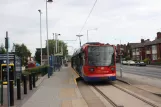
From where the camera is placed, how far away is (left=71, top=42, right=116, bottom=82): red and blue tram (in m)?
21.4

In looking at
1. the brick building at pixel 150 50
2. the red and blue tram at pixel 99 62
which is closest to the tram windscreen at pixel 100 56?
the red and blue tram at pixel 99 62

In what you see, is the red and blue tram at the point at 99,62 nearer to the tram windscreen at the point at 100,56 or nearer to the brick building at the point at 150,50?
the tram windscreen at the point at 100,56

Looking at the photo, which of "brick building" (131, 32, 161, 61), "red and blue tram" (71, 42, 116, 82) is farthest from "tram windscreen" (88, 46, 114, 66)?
"brick building" (131, 32, 161, 61)

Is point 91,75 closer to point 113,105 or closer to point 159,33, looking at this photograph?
point 113,105

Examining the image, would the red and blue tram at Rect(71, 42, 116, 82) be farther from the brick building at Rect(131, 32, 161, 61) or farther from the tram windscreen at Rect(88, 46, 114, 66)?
the brick building at Rect(131, 32, 161, 61)

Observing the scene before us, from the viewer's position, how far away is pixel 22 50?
9631cm

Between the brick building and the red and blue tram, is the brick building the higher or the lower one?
the higher one

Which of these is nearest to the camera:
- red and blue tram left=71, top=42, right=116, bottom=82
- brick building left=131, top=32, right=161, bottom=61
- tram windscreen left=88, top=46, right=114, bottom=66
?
red and blue tram left=71, top=42, right=116, bottom=82

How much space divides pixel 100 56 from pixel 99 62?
17.6 inches

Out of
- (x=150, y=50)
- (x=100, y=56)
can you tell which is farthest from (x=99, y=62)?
(x=150, y=50)

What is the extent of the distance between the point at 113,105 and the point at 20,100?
3996 millimetres

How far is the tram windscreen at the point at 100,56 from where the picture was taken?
21734 millimetres

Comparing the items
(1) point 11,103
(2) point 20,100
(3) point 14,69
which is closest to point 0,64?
(3) point 14,69

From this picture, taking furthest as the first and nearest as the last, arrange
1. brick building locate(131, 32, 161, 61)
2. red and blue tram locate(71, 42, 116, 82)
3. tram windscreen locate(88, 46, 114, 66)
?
1. brick building locate(131, 32, 161, 61)
2. tram windscreen locate(88, 46, 114, 66)
3. red and blue tram locate(71, 42, 116, 82)
